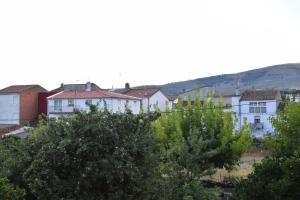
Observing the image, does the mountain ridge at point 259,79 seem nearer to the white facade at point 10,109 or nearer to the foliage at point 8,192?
the white facade at point 10,109

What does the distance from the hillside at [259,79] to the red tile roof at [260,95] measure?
93197 millimetres

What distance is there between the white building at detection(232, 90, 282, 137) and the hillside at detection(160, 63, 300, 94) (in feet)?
306

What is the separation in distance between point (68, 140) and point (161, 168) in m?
3.19

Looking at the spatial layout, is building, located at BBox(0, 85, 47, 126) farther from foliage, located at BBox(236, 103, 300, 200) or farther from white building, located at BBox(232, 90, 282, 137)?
foliage, located at BBox(236, 103, 300, 200)

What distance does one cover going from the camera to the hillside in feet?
495

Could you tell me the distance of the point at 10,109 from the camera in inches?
2105

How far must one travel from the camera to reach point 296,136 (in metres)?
14.2

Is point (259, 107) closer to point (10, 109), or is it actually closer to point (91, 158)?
point (10, 109)

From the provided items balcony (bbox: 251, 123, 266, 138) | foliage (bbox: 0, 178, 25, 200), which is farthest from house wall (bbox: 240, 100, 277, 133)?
foliage (bbox: 0, 178, 25, 200)

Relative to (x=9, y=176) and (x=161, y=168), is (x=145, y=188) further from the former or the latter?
(x=9, y=176)

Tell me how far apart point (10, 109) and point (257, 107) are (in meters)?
28.7

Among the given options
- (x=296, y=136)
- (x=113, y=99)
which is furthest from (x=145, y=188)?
(x=113, y=99)

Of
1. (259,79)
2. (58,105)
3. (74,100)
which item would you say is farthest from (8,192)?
(259,79)

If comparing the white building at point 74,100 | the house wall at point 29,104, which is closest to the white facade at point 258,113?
the white building at point 74,100
